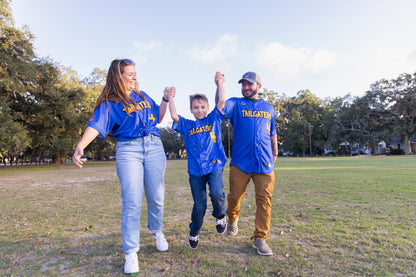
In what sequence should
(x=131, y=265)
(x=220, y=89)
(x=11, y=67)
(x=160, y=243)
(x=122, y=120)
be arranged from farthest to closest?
1. (x=11, y=67)
2. (x=220, y=89)
3. (x=160, y=243)
4. (x=122, y=120)
5. (x=131, y=265)

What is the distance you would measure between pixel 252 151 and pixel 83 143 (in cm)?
194

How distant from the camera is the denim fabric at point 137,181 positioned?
277cm

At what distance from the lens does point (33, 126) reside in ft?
91.8

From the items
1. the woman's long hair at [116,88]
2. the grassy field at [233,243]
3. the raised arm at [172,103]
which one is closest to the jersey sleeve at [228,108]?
the raised arm at [172,103]

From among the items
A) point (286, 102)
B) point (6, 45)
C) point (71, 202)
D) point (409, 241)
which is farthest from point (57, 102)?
point (286, 102)

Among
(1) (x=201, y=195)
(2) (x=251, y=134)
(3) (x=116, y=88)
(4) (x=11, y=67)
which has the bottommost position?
(1) (x=201, y=195)

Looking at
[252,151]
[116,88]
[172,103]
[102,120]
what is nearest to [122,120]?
[102,120]

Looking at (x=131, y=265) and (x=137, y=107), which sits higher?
(x=137, y=107)

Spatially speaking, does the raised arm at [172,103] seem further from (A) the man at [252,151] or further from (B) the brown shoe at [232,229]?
(B) the brown shoe at [232,229]

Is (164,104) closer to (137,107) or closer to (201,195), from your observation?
(137,107)

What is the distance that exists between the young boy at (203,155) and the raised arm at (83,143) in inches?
37.7

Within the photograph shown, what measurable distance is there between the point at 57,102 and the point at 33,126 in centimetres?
391

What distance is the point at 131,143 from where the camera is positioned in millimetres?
2900

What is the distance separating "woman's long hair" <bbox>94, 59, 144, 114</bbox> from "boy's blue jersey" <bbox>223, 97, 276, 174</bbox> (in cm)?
122
